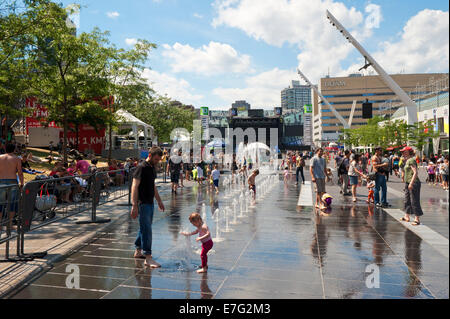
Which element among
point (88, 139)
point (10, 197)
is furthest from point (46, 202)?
point (88, 139)

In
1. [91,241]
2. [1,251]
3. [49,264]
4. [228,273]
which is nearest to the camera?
[228,273]

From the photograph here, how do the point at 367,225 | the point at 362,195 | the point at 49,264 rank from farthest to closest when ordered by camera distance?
the point at 362,195
the point at 367,225
the point at 49,264

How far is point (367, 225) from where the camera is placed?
A: 8648 mm

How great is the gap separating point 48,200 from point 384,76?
84.7ft

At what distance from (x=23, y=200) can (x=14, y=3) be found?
33.4 ft

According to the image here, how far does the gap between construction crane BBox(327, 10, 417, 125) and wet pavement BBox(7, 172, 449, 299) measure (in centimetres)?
1856

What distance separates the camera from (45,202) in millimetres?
7262

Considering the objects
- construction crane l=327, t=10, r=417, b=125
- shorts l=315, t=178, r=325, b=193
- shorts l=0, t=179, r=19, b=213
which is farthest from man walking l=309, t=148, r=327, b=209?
construction crane l=327, t=10, r=417, b=125

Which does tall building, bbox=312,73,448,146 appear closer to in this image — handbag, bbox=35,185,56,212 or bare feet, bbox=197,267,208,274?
handbag, bbox=35,185,56,212

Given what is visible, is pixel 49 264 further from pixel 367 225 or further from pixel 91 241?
pixel 367 225

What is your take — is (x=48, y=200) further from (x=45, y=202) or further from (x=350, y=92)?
(x=350, y=92)

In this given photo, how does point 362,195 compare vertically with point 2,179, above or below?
below
